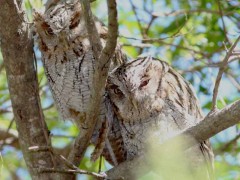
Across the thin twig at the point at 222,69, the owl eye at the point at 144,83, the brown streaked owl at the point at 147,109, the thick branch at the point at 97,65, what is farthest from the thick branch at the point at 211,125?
the owl eye at the point at 144,83

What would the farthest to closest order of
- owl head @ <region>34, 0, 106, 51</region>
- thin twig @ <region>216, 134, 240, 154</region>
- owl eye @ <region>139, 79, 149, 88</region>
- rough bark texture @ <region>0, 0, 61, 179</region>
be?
thin twig @ <region>216, 134, 240, 154</region> → owl eye @ <region>139, 79, 149, 88</region> → owl head @ <region>34, 0, 106, 51</region> → rough bark texture @ <region>0, 0, 61, 179</region>

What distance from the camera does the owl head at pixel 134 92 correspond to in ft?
11.0

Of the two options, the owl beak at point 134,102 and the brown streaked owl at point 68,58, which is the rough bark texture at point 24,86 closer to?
the brown streaked owl at point 68,58

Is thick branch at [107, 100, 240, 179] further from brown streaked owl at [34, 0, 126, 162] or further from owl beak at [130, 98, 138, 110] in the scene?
brown streaked owl at [34, 0, 126, 162]

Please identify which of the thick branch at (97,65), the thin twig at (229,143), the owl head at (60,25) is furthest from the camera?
the thin twig at (229,143)

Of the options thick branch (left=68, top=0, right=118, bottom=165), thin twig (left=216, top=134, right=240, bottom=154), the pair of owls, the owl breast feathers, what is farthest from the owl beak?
thin twig (left=216, top=134, right=240, bottom=154)

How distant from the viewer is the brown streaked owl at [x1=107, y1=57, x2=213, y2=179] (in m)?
3.34

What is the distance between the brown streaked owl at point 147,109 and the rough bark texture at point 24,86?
0.47m

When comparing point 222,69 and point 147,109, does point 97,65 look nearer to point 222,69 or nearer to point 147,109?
point 222,69

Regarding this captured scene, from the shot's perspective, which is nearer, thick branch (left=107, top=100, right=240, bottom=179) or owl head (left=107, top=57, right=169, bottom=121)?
thick branch (left=107, top=100, right=240, bottom=179)

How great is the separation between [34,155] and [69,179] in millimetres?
255

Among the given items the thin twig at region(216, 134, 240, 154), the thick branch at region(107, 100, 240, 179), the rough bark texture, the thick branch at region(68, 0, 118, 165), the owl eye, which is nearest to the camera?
the thick branch at region(68, 0, 118, 165)

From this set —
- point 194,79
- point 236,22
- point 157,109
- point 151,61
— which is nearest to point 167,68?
point 151,61

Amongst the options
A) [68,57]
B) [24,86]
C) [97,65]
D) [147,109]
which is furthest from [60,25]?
[97,65]
